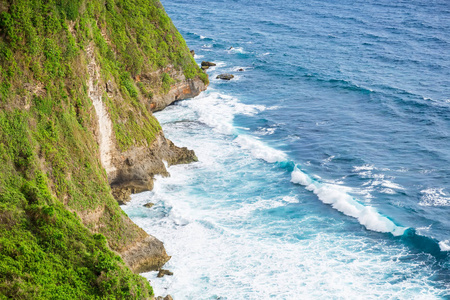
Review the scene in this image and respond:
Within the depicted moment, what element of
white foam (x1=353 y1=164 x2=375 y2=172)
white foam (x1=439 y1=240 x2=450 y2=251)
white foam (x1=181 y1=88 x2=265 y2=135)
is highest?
white foam (x1=181 y1=88 x2=265 y2=135)

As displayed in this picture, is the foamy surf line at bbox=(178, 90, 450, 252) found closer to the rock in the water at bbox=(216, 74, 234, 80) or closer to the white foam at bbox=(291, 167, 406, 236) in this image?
the white foam at bbox=(291, 167, 406, 236)

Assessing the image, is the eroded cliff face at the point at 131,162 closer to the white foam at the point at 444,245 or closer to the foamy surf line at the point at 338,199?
the foamy surf line at the point at 338,199

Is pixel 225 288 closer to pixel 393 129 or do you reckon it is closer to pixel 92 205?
pixel 92 205

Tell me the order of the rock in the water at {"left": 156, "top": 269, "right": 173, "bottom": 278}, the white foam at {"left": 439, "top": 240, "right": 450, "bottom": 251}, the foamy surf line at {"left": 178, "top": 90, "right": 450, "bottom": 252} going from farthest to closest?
the foamy surf line at {"left": 178, "top": 90, "right": 450, "bottom": 252}
the white foam at {"left": 439, "top": 240, "right": 450, "bottom": 251}
the rock in the water at {"left": 156, "top": 269, "right": 173, "bottom": 278}

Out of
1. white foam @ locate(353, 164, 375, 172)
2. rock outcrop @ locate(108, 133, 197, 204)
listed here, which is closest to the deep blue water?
white foam @ locate(353, 164, 375, 172)

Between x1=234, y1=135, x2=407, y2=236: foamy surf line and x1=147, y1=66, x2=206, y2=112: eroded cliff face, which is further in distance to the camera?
x1=147, y1=66, x2=206, y2=112: eroded cliff face

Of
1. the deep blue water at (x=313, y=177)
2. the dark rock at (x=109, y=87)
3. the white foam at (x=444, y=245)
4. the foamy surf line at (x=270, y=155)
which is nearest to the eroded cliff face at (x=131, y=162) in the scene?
the dark rock at (x=109, y=87)

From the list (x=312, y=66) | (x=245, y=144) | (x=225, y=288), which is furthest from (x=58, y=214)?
(x=312, y=66)
